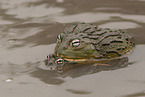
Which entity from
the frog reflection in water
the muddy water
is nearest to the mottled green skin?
the frog reflection in water

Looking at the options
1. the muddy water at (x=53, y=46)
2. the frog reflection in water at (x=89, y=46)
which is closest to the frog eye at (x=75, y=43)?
the frog reflection in water at (x=89, y=46)

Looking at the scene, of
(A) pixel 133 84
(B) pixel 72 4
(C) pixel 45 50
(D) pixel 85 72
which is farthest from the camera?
(B) pixel 72 4

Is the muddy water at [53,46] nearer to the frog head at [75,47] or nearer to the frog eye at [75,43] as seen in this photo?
the frog head at [75,47]

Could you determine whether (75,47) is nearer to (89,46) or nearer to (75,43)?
(75,43)

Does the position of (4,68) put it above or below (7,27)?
below

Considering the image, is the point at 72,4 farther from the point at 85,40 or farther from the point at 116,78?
the point at 116,78

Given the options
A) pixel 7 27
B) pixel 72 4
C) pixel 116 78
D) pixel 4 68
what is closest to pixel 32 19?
pixel 7 27
